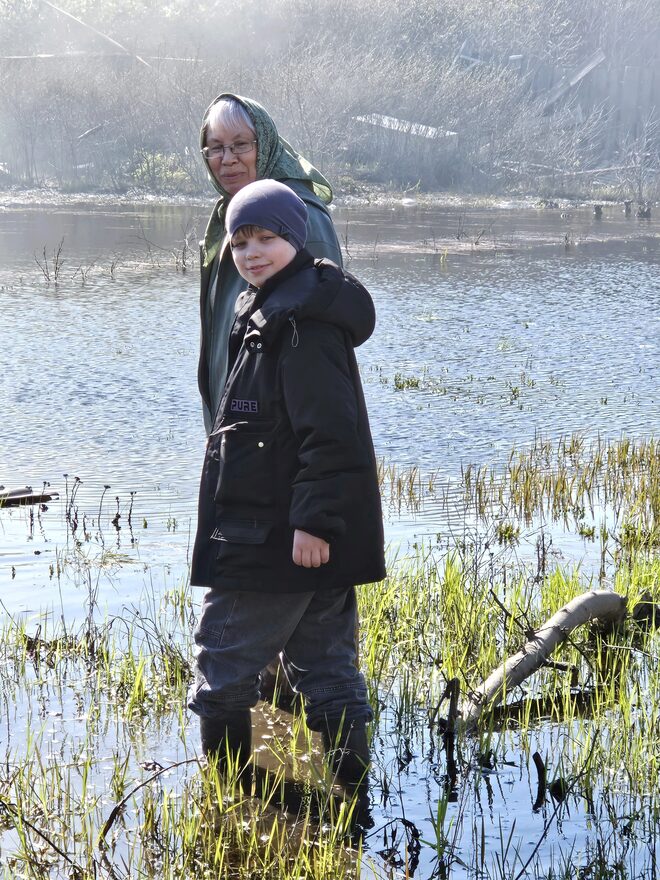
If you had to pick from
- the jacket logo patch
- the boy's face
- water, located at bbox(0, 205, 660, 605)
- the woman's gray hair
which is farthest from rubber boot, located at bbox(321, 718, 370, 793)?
water, located at bbox(0, 205, 660, 605)

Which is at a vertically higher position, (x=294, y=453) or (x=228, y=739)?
(x=294, y=453)

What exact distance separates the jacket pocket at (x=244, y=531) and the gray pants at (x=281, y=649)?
7.6 inches

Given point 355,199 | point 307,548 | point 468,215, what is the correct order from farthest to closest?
point 355,199 < point 468,215 < point 307,548

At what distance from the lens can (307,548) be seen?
9.96ft

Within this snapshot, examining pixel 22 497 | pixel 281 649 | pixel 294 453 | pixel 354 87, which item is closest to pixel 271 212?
pixel 294 453

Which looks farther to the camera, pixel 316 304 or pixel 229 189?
pixel 229 189

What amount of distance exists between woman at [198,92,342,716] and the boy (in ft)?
1.54

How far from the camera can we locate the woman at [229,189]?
3795 millimetres

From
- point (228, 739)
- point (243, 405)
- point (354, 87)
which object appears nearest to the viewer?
point (243, 405)

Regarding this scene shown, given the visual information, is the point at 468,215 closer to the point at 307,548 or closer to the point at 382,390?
the point at 382,390

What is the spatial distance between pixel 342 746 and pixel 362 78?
250ft

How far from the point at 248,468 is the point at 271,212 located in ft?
2.24

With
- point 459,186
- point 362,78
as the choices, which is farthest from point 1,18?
point 459,186

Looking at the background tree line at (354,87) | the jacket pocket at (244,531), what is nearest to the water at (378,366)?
the jacket pocket at (244,531)
